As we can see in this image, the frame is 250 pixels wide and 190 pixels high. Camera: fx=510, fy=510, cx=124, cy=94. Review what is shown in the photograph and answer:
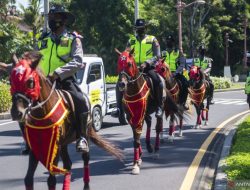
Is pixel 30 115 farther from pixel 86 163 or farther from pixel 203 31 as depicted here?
pixel 203 31

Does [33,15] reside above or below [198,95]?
above

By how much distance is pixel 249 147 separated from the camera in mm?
9391

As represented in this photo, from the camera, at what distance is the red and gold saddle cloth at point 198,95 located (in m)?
15.2

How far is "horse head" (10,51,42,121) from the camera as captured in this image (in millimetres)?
4925

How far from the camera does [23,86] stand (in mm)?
5059

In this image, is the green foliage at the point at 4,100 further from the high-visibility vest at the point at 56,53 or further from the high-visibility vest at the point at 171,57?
the high-visibility vest at the point at 56,53

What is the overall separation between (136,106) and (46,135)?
3452 millimetres

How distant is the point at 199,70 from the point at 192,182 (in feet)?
24.4

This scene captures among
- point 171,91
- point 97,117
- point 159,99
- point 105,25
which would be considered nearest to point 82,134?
point 159,99

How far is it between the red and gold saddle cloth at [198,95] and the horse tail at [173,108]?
8.62 ft

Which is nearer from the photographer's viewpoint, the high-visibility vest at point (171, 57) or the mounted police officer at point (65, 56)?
the mounted police officer at point (65, 56)

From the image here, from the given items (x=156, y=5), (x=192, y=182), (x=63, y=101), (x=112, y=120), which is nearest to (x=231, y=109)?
(x=112, y=120)

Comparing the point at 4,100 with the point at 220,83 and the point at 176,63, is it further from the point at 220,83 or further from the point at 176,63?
the point at 220,83

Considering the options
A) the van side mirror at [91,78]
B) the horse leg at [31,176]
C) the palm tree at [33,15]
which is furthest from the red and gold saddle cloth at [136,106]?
the palm tree at [33,15]
